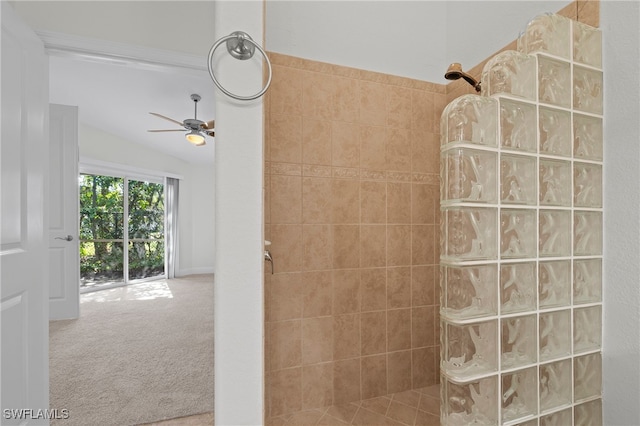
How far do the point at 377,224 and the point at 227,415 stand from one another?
133 cm

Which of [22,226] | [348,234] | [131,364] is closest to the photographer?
[22,226]

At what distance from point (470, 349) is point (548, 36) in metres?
1.08

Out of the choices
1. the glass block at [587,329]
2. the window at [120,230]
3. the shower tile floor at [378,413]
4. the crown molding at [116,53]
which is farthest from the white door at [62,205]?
the glass block at [587,329]

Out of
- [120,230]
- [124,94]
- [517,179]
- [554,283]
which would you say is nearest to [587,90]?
[517,179]

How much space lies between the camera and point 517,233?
3.09ft

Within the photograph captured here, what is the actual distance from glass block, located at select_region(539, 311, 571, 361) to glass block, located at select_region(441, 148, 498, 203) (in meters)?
0.49

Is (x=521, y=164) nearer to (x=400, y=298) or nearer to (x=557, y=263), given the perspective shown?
(x=557, y=263)

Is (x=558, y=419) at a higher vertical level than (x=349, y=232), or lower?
lower

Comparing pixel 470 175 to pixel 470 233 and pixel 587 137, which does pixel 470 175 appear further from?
pixel 587 137

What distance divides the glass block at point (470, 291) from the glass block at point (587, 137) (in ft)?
1.97

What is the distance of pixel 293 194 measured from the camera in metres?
1.63

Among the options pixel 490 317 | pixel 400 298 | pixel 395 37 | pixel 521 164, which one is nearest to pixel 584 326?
pixel 490 317

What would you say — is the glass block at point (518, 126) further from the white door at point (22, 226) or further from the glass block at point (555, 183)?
the white door at point (22, 226)

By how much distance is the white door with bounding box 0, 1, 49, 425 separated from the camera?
1.23m
